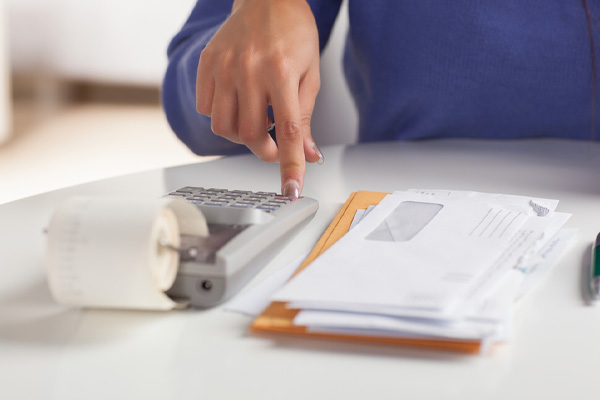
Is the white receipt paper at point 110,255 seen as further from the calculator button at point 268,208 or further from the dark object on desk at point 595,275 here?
the dark object on desk at point 595,275

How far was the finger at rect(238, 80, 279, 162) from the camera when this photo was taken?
1.98ft

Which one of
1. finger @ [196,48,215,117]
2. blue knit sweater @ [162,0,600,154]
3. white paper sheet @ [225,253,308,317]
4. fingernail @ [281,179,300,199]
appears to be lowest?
white paper sheet @ [225,253,308,317]

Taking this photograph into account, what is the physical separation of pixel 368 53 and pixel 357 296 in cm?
69

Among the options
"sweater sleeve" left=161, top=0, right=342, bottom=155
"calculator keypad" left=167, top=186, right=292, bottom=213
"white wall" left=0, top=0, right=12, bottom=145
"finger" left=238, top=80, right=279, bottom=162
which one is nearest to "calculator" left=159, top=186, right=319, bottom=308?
"calculator keypad" left=167, top=186, right=292, bottom=213

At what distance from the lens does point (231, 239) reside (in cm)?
38

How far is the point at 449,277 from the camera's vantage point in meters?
0.36

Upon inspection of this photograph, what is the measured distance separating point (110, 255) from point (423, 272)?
0.15m

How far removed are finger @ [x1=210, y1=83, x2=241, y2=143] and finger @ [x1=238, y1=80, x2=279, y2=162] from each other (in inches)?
0.5

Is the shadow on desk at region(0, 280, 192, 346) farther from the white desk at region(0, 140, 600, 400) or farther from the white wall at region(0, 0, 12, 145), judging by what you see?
the white wall at region(0, 0, 12, 145)

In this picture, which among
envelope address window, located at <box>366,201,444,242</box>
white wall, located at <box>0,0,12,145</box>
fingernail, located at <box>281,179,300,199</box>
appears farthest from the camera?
white wall, located at <box>0,0,12,145</box>

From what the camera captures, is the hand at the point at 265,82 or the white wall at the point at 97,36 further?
the white wall at the point at 97,36

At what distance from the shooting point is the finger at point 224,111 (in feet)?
2.04

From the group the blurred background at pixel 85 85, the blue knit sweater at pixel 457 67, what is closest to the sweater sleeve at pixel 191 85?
the blue knit sweater at pixel 457 67

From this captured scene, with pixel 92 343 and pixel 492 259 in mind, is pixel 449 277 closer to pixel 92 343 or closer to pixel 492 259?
pixel 492 259
